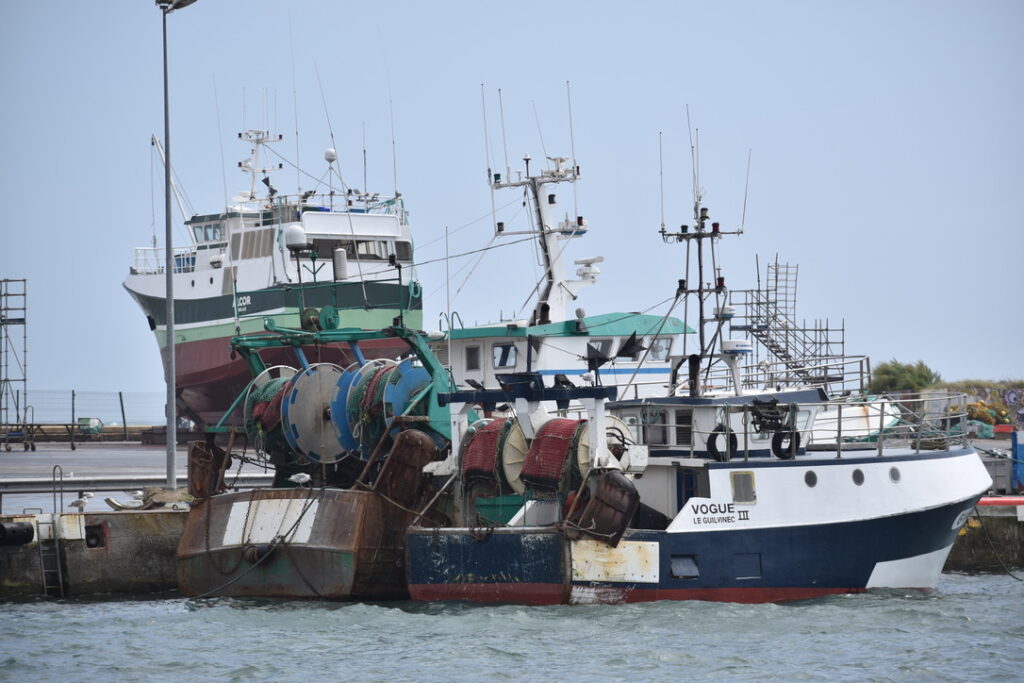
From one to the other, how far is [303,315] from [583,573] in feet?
26.9

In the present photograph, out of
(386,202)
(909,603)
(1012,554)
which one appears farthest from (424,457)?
(386,202)

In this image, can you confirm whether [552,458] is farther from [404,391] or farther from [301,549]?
[301,549]

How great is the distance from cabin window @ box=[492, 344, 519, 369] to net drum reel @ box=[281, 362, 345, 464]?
16.5 feet

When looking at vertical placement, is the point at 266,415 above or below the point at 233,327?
below

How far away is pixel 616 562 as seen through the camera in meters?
20.7

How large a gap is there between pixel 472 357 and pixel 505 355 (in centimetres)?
68

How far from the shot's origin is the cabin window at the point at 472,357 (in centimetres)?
2933

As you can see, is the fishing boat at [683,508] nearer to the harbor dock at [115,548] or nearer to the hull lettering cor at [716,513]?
the hull lettering cor at [716,513]

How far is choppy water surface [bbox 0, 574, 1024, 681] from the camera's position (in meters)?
17.9

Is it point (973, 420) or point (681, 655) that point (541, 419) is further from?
point (973, 420)

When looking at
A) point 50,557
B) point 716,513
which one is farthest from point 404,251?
point 716,513

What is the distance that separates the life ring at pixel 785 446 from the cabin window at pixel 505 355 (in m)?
8.12

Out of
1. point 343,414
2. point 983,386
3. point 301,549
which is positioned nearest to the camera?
point 301,549

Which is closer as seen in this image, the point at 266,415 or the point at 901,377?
the point at 266,415
